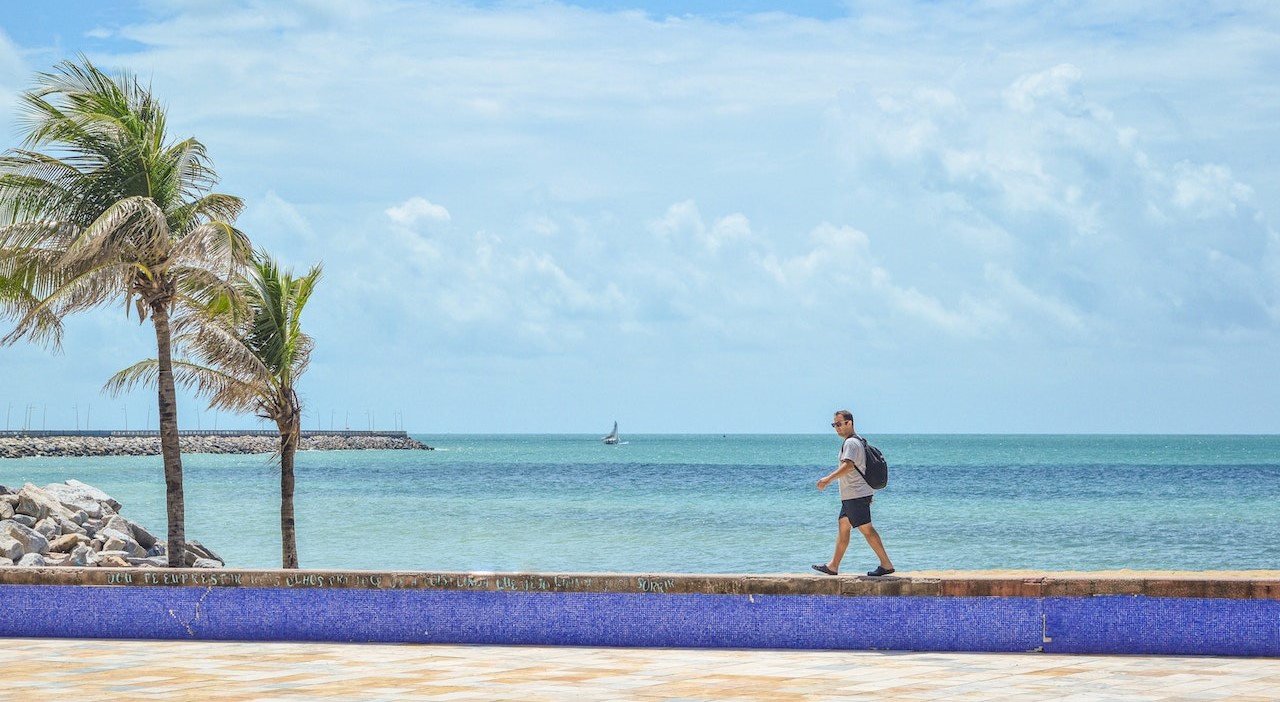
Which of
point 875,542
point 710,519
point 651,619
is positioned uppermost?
point 875,542

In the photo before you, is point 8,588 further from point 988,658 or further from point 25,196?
point 988,658

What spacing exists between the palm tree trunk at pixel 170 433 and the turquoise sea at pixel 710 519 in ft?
13.2

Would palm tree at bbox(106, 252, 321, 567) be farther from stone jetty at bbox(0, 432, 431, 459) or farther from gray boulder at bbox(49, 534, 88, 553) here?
stone jetty at bbox(0, 432, 431, 459)

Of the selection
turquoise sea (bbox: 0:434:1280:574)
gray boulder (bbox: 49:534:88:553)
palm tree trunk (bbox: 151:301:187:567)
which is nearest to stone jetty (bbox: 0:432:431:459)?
turquoise sea (bbox: 0:434:1280:574)

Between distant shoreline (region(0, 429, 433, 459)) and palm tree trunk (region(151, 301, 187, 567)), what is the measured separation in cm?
8752

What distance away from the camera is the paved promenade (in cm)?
784

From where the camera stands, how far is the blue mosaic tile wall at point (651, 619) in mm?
9328

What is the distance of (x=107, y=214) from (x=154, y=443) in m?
135

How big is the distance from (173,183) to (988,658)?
10223 millimetres

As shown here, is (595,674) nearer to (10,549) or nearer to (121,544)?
(10,549)

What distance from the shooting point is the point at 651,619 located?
10.2 meters

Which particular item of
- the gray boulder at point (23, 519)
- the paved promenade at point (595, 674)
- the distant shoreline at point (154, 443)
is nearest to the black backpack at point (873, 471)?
the paved promenade at point (595, 674)

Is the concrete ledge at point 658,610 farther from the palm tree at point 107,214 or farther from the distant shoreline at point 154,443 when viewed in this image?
the distant shoreline at point 154,443

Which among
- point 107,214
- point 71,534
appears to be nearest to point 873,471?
point 107,214
